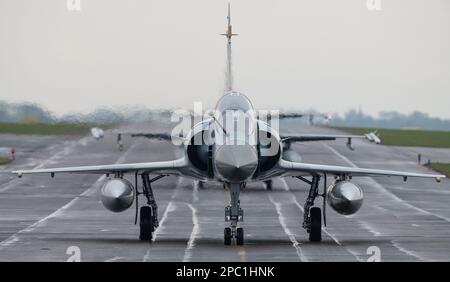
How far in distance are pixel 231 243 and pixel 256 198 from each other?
17.6 meters

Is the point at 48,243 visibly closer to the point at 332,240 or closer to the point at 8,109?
the point at 332,240

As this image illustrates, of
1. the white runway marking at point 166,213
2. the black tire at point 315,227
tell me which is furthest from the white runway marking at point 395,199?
the white runway marking at point 166,213

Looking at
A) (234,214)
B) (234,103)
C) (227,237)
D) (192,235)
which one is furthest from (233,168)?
(192,235)

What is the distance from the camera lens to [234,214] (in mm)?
28594

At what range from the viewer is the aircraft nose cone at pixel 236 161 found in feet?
87.1

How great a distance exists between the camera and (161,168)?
29953 mm

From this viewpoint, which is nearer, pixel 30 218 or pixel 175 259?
pixel 175 259

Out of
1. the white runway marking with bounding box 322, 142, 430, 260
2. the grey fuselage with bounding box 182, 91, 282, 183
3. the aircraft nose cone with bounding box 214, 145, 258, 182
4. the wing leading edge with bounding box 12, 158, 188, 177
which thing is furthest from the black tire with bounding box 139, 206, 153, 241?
the white runway marking with bounding box 322, 142, 430, 260

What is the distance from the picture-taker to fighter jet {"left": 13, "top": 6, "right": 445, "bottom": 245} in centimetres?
2691

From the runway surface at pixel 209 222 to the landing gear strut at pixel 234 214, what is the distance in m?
0.33

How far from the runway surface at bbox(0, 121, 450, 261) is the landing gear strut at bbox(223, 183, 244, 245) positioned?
0.33 metres

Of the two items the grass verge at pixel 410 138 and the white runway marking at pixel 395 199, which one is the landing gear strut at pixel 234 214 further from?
the grass verge at pixel 410 138

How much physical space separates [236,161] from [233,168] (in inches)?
7.2
